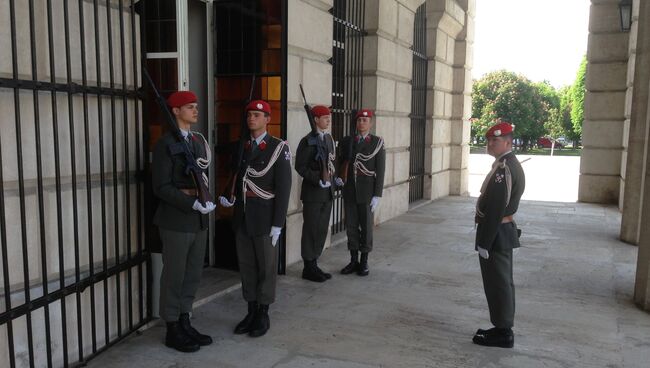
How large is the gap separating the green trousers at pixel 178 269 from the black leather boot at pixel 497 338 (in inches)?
89.7

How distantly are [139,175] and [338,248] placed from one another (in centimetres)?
388

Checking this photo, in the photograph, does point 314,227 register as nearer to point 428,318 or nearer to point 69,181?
point 428,318

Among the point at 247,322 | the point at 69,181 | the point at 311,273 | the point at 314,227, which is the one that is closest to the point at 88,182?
the point at 69,181

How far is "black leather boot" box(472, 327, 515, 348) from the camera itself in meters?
4.38

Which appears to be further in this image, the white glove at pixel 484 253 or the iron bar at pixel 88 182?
the white glove at pixel 484 253

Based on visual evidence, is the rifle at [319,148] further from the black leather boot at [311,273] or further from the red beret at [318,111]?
the black leather boot at [311,273]

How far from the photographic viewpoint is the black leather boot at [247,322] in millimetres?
4602

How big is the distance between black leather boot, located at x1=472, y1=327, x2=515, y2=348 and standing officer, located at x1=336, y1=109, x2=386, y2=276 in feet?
6.92

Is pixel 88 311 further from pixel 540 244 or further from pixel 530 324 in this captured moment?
pixel 540 244

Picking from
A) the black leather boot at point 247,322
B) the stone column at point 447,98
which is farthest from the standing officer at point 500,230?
the stone column at point 447,98

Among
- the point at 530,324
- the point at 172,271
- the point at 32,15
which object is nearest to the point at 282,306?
the point at 172,271

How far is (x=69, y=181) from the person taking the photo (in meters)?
3.78

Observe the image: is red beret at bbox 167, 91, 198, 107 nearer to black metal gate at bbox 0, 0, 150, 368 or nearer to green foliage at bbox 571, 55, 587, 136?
black metal gate at bbox 0, 0, 150, 368

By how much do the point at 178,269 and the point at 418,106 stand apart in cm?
906
